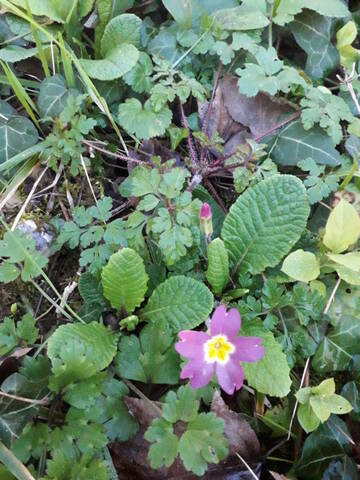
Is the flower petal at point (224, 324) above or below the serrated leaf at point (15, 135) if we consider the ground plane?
below

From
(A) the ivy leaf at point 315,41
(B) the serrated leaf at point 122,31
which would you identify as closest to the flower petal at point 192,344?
(B) the serrated leaf at point 122,31

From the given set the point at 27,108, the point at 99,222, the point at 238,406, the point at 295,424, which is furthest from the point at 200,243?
the point at 27,108

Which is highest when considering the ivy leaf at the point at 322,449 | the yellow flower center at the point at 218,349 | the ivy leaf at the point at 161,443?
the yellow flower center at the point at 218,349

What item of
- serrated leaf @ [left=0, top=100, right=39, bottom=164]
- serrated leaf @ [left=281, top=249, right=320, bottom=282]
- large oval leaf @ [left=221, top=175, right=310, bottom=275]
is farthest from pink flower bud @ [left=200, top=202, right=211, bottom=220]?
serrated leaf @ [left=0, top=100, right=39, bottom=164]

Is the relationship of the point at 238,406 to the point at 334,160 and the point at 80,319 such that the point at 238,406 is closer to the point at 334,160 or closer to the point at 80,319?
the point at 80,319

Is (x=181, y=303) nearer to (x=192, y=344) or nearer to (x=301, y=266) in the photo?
(x=192, y=344)

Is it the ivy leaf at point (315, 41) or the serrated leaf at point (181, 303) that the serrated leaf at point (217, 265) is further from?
the ivy leaf at point (315, 41)
